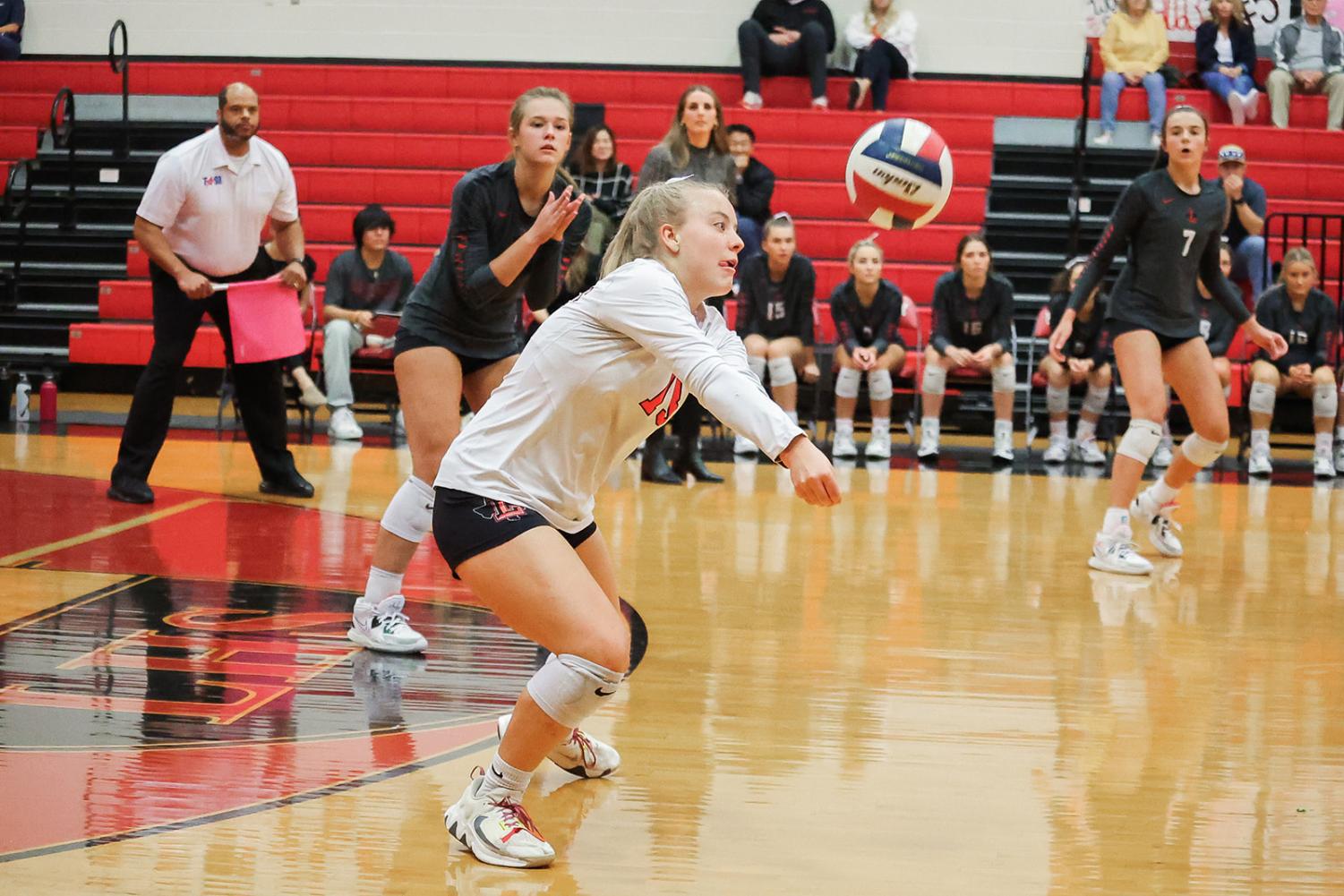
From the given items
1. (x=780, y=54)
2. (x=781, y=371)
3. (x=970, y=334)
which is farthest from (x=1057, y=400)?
(x=780, y=54)

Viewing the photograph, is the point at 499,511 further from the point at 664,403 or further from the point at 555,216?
the point at 555,216

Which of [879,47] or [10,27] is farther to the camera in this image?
[10,27]

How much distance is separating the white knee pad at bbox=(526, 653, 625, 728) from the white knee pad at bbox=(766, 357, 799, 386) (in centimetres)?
641

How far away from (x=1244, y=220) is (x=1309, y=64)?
3.11 m

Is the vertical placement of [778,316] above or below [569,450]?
above

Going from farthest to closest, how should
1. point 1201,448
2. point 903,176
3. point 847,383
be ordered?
point 847,383 < point 1201,448 < point 903,176

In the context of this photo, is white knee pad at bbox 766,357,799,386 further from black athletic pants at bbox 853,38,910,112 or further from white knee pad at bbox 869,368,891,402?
black athletic pants at bbox 853,38,910,112

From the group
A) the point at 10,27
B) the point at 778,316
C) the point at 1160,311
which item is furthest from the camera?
the point at 10,27

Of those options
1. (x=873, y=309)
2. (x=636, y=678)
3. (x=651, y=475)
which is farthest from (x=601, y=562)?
(x=873, y=309)

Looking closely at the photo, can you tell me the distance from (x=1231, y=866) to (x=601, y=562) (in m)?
1.46

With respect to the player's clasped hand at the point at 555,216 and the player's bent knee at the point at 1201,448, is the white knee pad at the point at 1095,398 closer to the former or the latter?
the player's bent knee at the point at 1201,448

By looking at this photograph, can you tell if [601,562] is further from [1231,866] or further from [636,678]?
A: [1231,866]

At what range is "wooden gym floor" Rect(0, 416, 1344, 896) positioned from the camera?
9.60 ft

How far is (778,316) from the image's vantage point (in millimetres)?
9398
